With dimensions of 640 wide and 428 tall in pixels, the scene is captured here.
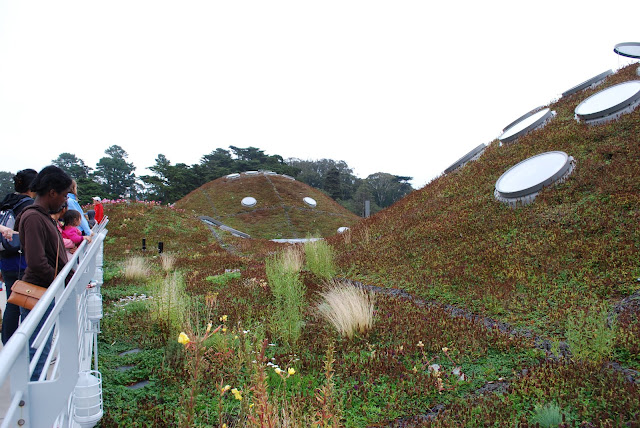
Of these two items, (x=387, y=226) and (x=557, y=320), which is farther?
(x=387, y=226)

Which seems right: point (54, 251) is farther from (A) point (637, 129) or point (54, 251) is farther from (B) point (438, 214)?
(A) point (637, 129)

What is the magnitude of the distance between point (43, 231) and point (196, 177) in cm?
5774

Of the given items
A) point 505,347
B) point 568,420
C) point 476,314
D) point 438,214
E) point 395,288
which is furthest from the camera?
point 438,214

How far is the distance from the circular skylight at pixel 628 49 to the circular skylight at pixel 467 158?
6892mm

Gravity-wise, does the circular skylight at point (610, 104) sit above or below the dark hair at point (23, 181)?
above

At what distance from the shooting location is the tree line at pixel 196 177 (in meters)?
55.2

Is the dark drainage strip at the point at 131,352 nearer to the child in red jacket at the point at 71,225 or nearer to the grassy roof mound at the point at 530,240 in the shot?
the child in red jacket at the point at 71,225

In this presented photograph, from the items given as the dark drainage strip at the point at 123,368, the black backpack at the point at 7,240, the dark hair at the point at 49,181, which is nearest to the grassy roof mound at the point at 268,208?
the dark drainage strip at the point at 123,368

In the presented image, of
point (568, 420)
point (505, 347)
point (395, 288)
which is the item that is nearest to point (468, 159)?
point (395, 288)

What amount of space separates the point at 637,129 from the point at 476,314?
8.60 m

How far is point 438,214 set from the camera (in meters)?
12.0

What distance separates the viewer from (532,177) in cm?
1049

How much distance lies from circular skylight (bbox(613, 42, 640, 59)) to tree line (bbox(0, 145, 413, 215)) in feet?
111

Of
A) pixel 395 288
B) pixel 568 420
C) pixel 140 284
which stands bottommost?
pixel 568 420
